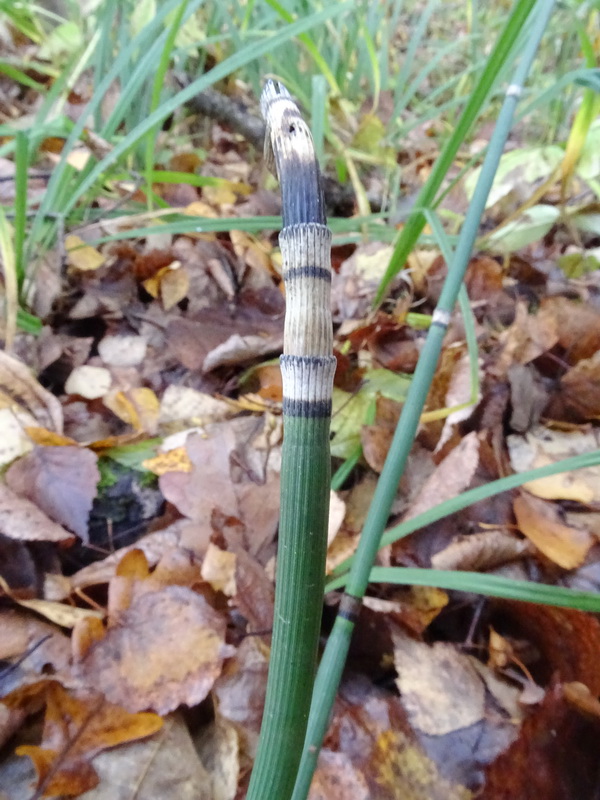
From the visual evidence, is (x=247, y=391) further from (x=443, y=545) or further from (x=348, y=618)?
(x=348, y=618)

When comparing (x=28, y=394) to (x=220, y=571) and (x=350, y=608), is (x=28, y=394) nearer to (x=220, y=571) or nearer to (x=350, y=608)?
(x=220, y=571)

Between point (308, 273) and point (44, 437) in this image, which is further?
point (44, 437)

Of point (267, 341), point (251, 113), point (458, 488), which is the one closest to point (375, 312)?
point (267, 341)

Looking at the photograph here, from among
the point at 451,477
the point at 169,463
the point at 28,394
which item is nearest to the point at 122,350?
the point at 28,394

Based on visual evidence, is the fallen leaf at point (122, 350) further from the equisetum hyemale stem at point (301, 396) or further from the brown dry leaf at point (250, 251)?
the equisetum hyemale stem at point (301, 396)

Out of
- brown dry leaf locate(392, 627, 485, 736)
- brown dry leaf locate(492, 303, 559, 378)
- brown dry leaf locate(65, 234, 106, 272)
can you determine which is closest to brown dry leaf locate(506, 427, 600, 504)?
brown dry leaf locate(492, 303, 559, 378)

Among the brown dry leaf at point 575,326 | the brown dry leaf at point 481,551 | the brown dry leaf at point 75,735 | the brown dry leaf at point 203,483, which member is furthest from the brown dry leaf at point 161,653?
the brown dry leaf at point 575,326

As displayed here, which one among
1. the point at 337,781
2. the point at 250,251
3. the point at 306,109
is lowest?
the point at 337,781
